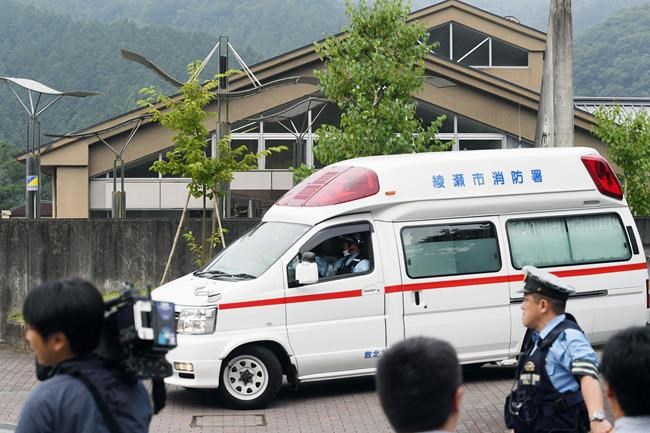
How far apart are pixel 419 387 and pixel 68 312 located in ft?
4.08

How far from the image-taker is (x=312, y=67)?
3294cm

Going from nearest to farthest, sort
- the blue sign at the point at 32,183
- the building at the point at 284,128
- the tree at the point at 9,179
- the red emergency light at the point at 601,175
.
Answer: the red emergency light at the point at 601,175 → the blue sign at the point at 32,183 → the building at the point at 284,128 → the tree at the point at 9,179

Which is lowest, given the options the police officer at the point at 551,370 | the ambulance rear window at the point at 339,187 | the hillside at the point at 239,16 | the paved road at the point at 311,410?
the paved road at the point at 311,410

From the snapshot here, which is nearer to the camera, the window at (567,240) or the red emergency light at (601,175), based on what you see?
the window at (567,240)

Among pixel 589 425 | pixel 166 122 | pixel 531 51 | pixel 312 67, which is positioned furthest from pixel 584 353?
pixel 531 51

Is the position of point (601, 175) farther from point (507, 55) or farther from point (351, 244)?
point (507, 55)

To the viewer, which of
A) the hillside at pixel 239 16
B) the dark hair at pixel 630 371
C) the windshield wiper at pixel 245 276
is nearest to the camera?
the dark hair at pixel 630 371

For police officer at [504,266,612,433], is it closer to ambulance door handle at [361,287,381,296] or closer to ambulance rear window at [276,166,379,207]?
ambulance door handle at [361,287,381,296]

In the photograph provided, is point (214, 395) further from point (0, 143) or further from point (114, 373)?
point (0, 143)

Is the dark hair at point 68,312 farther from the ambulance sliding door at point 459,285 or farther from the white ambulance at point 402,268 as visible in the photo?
the ambulance sliding door at point 459,285

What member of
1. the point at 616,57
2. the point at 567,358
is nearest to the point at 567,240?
the point at 567,358

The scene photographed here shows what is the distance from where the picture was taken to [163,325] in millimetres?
3895

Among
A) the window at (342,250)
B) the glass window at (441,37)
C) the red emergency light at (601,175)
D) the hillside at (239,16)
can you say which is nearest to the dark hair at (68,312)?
the window at (342,250)

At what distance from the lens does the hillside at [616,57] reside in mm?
80188
